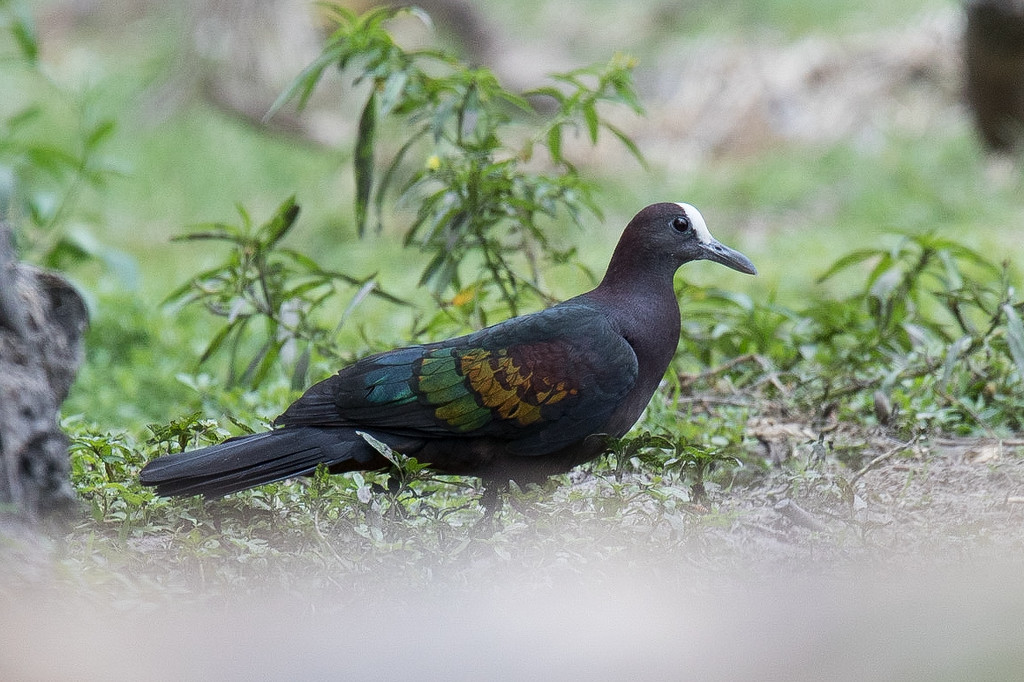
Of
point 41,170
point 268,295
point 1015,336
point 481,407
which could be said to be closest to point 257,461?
point 481,407

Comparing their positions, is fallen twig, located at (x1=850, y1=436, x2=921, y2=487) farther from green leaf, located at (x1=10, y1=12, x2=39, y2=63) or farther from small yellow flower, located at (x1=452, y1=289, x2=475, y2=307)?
green leaf, located at (x1=10, y1=12, x2=39, y2=63)

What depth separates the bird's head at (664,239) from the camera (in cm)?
284

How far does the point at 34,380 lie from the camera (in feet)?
7.02

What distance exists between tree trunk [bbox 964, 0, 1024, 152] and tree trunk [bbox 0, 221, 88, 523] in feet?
20.4

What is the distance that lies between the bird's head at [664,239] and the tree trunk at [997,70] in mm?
4998

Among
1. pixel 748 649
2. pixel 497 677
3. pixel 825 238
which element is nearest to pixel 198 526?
pixel 497 677

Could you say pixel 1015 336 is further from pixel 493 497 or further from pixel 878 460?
pixel 493 497

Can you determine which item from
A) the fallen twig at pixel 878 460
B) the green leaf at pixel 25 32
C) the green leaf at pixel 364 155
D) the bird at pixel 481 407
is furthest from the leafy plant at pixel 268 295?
the fallen twig at pixel 878 460

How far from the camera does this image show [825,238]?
643 cm

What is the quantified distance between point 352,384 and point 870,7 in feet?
30.4

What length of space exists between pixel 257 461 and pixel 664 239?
1104 mm

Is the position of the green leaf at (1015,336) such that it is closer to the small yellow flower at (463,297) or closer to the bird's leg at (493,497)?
the bird's leg at (493,497)

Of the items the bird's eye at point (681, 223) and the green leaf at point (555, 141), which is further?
the green leaf at point (555, 141)

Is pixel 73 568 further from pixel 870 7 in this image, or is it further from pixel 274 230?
pixel 870 7
